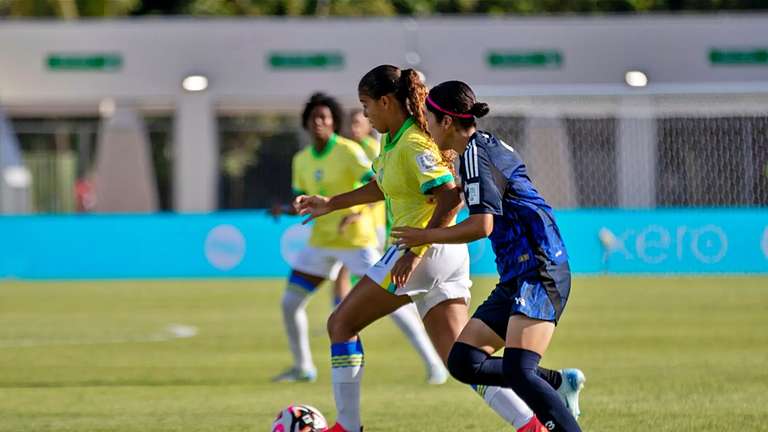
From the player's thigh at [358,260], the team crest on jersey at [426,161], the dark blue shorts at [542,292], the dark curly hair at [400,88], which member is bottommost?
the player's thigh at [358,260]

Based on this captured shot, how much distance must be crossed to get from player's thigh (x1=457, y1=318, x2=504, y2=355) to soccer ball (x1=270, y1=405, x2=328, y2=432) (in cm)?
130

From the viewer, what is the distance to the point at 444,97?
7.97 meters

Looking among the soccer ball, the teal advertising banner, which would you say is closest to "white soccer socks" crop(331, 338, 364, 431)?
the soccer ball

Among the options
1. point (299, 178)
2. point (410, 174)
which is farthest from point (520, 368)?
point (299, 178)

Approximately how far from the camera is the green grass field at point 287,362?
1065 cm

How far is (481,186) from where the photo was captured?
7.54 meters

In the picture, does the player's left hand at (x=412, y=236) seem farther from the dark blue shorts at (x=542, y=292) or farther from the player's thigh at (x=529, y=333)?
the player's thigh at (x=529, y=333)

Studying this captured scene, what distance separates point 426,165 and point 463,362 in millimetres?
1214

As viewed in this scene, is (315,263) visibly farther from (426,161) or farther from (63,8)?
(63,8)

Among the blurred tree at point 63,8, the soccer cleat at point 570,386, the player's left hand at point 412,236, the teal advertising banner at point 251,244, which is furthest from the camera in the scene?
the blurred tree at point 63,8

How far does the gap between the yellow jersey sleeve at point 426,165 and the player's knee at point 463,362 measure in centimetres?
100

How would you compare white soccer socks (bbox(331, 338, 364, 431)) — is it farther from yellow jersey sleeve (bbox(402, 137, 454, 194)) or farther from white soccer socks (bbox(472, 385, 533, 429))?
yellow jersey sleeve (bbox(402, 137, 454, 194))

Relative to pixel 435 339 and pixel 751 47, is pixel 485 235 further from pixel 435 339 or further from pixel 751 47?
pixel 751 47

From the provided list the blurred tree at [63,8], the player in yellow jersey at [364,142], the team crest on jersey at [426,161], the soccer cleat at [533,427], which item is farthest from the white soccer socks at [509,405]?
the blurred tree at [63,8]
